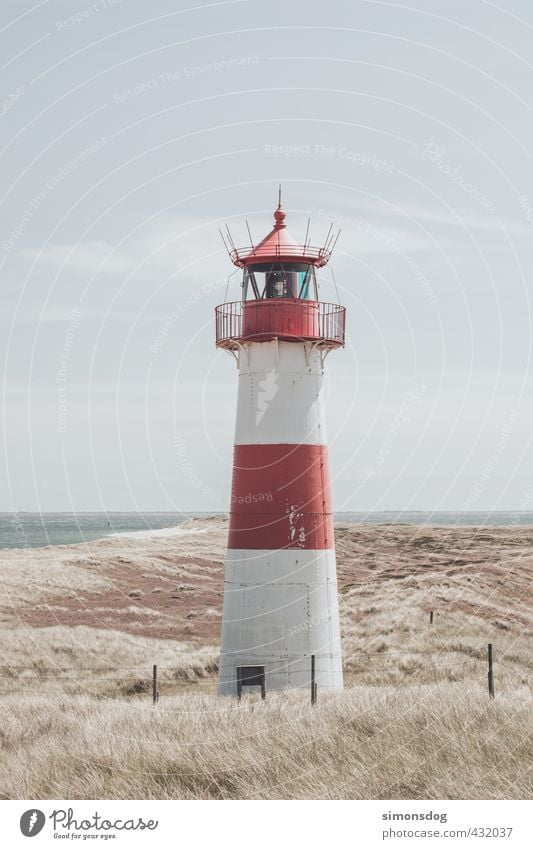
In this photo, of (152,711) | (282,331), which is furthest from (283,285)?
(152,711)

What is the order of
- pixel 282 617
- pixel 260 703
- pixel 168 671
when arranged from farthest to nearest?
1. pixel 168 671
2. pixel 282 617
3. pixel 260 703

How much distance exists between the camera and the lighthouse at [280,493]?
15820 millimetres

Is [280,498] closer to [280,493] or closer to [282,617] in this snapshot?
[280,493]

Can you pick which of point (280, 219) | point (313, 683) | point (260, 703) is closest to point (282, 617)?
point (313, 683)

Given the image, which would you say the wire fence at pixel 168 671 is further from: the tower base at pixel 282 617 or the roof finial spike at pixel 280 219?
the roof finial spike at pixel 280 219

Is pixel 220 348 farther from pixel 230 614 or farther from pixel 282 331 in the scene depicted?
pixel 230 614

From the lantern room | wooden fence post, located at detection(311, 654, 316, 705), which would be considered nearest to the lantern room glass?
the lantern room

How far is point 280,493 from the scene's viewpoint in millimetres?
15859

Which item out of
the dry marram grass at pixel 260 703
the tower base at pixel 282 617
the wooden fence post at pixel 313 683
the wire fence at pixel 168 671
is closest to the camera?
the dry marram grass at pixel 260 703

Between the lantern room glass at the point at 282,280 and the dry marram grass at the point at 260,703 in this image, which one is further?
the lantern room glass at the point at 282,280

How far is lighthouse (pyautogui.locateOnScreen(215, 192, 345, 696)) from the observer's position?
51.9 feet

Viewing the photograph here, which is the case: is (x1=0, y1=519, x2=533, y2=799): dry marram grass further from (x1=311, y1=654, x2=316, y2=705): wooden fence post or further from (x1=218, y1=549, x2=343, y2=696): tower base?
(x1=218, y1=549, x2=343, y2=696): tower base

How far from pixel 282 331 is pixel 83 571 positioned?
36.7 metres

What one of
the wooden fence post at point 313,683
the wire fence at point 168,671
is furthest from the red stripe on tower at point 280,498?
the wire fence at point 168,671
